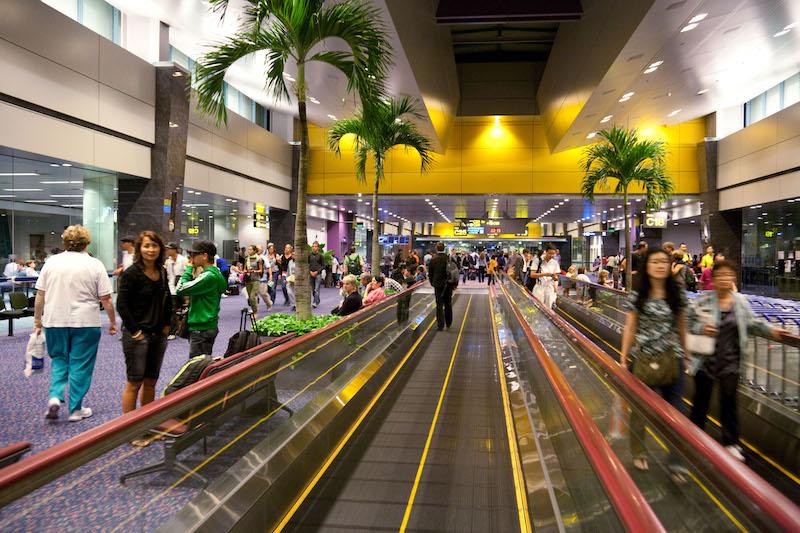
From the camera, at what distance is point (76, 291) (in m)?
4.92

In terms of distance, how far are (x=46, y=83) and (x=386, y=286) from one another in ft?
29.6

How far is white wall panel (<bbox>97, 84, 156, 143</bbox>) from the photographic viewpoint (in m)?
12.6

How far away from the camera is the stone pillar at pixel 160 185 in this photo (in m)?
14.3

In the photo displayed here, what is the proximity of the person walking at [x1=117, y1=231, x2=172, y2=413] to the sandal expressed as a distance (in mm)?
3626

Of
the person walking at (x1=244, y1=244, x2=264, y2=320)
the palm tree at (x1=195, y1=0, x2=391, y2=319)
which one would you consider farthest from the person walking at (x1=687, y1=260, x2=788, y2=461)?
the person walking at (x1=244, y1=244, x2=264, y2=320)

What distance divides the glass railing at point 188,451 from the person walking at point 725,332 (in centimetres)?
294

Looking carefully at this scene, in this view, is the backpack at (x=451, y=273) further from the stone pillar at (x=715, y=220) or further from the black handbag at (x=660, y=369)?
the stone pillar at (x=715, y=220)

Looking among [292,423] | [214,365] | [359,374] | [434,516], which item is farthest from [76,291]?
[434,516]

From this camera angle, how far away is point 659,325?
12.7ft

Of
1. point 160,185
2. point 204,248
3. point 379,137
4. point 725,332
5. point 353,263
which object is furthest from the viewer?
point 353,263

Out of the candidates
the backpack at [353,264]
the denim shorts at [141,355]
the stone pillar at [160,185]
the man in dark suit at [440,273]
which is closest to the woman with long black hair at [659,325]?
the denim shorts at [141,355]

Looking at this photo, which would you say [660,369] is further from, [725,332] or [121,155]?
[121,155]

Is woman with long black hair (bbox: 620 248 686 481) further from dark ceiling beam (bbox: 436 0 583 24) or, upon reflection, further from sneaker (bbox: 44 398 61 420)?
dark ceiling beam (bbox: 436 0 583 24)

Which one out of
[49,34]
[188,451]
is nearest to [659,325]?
[188,451]
